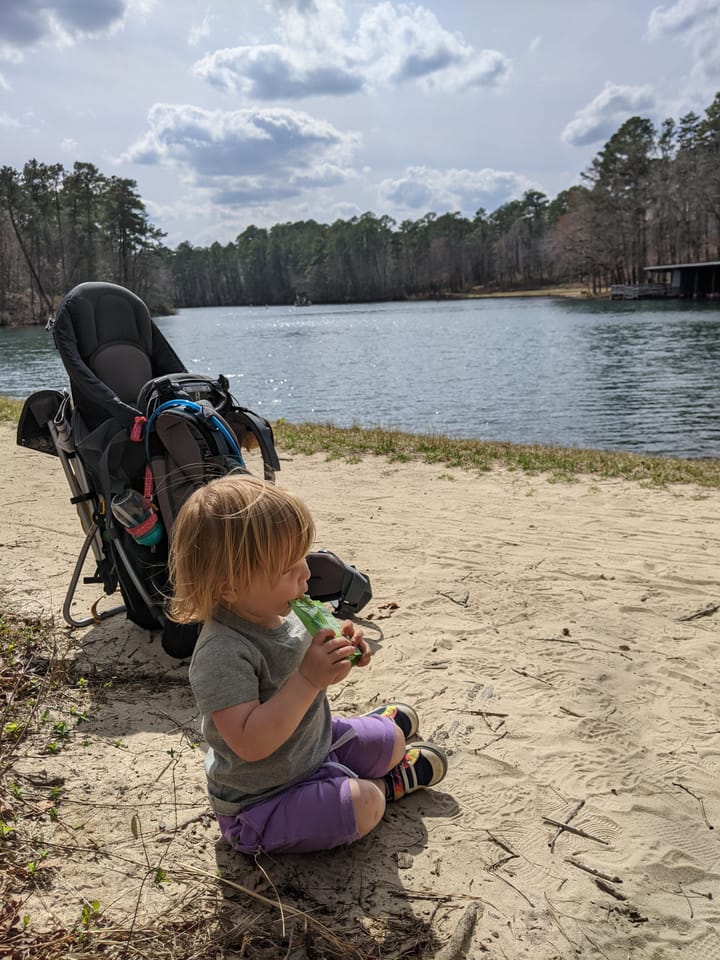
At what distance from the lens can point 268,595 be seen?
6.82 feet

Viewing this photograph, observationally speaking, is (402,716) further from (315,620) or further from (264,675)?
(315,620)

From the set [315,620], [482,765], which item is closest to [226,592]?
[315,620]

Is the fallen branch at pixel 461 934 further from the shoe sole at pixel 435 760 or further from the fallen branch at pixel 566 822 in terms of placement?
the shoe sole at pixel 435 760

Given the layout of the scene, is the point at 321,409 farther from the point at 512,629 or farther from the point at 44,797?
the point at 44,797

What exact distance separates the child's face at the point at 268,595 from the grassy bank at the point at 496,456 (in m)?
5.92

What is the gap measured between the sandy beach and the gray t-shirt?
26 cm

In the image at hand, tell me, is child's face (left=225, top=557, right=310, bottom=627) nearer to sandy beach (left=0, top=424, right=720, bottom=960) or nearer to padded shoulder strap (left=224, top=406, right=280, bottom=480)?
sandy beach (left=0, top=424, right=720, bottom=960)

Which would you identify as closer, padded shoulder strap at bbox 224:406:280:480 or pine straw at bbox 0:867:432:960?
pine straw at bbox 0:867:432:960

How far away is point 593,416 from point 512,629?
40.7ft

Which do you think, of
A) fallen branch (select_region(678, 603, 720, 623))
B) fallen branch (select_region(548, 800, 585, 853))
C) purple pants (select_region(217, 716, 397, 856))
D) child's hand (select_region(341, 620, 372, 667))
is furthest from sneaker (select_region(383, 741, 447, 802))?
fallen branch (select_region(678, 603, 720, 623))

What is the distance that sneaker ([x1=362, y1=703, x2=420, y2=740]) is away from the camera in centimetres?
289

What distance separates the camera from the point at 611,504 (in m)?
6.58

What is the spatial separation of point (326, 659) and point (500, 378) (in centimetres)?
2069

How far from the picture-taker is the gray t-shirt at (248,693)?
2.05 meters
